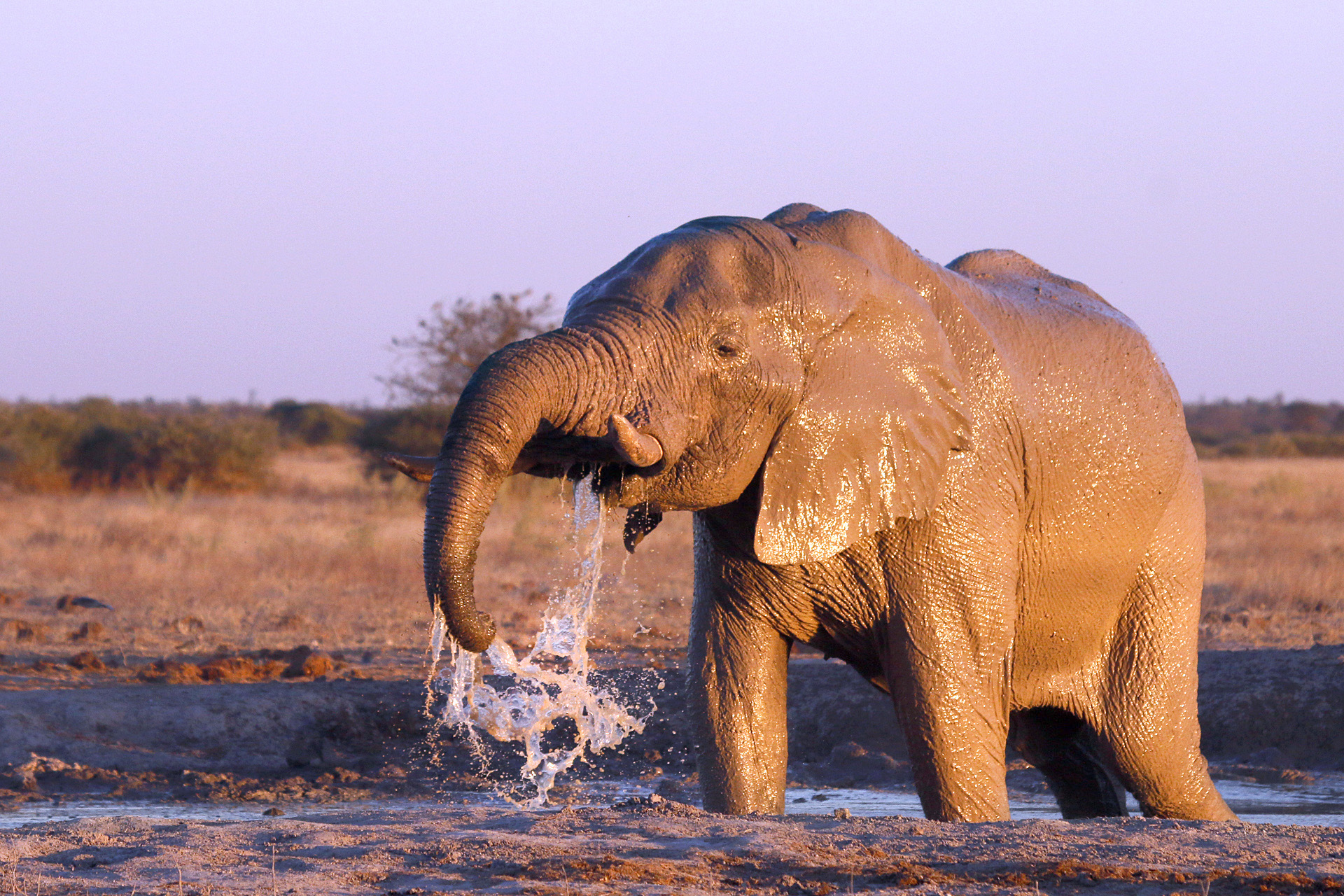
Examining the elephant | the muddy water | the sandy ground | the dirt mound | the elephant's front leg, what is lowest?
the muddy water

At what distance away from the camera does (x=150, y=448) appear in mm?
27781

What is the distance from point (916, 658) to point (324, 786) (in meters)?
4.27

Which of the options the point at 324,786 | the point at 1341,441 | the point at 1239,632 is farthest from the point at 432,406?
the point at 1341,441

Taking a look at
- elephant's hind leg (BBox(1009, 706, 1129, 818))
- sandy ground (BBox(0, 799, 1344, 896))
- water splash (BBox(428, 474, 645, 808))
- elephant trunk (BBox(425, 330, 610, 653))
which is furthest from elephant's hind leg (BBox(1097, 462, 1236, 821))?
elephant trunk (BBox(425, 330, 610, 653))

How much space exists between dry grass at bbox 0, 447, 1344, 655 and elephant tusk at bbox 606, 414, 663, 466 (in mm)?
3428

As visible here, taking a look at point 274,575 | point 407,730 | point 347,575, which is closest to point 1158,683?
point 407,730

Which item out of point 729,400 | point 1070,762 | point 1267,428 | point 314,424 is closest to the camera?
point 729,400

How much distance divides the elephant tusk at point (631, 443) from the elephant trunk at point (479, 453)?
125 millimetres

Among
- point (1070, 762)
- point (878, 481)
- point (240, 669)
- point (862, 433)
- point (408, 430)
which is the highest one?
point (408, 430)

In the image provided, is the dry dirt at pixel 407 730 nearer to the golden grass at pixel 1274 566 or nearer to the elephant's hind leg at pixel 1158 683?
the golden grass at pixel 1274 566

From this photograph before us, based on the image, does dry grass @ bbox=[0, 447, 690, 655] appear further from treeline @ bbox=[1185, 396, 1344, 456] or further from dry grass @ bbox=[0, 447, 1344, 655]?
treeline @ bbox=[1185, 396, 1344, 456]

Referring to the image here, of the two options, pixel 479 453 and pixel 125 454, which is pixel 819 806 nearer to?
pixel 479 453

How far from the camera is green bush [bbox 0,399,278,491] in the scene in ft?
87.1

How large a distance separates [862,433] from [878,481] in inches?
5.9
